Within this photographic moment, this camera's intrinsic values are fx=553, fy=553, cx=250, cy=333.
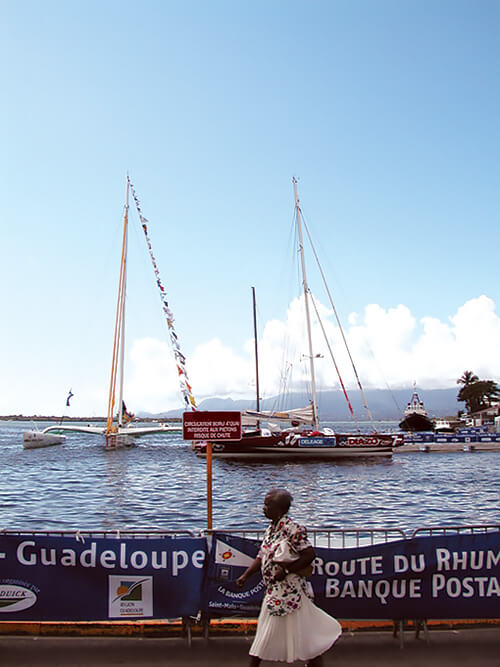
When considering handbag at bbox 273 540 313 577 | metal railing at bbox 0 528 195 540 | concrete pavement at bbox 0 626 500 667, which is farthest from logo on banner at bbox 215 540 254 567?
handbag at bbox 273 540 313 577

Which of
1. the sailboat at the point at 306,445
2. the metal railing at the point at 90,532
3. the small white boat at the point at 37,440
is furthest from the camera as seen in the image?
the small white boat at the point at 37,440

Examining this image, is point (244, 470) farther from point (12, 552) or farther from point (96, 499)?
point (12, 552)

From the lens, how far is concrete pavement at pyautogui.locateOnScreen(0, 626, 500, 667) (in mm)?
5164

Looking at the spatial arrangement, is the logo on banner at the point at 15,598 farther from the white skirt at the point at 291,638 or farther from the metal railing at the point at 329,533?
the white skirt at the point at 291,638

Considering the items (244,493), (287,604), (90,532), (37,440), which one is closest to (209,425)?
(90,532)

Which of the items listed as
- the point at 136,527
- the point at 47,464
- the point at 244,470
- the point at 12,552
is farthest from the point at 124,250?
the point at 12,552

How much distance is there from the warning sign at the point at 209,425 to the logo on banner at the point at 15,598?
2377 mm

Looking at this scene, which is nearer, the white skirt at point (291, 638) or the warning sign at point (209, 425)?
the white skirt at point (291, 638)

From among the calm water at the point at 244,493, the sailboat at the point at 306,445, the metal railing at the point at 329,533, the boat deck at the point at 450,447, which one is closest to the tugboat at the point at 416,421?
the boat deck at the point at 450,447

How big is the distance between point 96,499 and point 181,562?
68.5 ft

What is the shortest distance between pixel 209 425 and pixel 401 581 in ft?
9.25

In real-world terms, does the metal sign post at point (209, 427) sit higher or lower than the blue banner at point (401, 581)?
higher

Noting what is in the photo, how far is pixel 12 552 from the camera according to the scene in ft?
19.1

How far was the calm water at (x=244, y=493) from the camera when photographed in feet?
63.6
